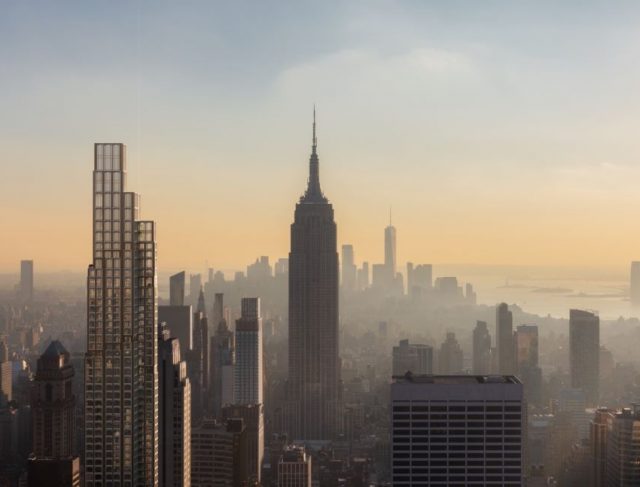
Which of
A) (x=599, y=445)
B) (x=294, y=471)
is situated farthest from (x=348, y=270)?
(x=599, y=445)

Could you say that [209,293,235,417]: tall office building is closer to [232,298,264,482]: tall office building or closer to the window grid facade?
[232,298,264,482]: tall office building

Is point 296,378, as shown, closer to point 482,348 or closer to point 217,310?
point 217,310

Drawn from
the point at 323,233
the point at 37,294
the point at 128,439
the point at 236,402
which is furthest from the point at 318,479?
the point at 323,233

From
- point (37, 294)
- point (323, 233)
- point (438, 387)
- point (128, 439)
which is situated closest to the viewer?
point (128, 439)

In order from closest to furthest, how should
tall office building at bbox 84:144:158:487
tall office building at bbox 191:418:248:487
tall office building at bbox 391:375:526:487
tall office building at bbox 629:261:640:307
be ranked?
tall office building at bbox 84:144:158:487
tall office building at bbox 391:375:526:487
tall office building at bbox 191:418:248:487
tall office building at bbox 629:261:640:307

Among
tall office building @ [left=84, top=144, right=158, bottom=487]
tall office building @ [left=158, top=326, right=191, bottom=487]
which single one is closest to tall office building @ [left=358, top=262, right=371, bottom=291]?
tall office building @ [left=158, top=326, right=191, bottom=487]

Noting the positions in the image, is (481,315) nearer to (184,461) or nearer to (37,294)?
(184,461)
